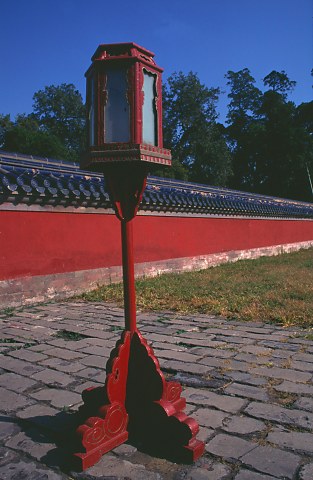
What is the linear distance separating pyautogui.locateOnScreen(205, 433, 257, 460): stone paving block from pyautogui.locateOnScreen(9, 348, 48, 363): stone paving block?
1.88 metres

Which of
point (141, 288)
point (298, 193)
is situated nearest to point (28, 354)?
point (141, 288)

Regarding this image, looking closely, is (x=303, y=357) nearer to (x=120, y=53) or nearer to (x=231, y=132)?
(x=120, y=53)

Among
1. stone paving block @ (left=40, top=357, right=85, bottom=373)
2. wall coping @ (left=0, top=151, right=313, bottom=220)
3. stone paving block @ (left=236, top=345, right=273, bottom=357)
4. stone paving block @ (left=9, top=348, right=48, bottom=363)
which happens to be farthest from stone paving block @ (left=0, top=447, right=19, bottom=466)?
wall coping @ (left=0, top=151, right=313, bottom=220)

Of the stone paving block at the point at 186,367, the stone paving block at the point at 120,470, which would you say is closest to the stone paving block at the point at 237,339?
the stone paving block at the point at 186,367

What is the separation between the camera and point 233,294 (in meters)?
6.14

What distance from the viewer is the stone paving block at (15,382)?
2.80m

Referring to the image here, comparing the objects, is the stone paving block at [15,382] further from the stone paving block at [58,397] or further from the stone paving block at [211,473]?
the stone paving block at [211,473]

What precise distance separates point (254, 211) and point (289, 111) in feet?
88.2

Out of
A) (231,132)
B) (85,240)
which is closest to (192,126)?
(231,132)

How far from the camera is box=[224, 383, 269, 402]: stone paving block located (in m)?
2.56

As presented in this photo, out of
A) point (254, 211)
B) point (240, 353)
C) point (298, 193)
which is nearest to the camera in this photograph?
point (240, 353)

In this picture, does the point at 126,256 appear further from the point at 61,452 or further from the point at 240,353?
the point at 240,353

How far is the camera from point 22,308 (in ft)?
19.0

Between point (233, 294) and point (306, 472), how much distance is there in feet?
14.5
